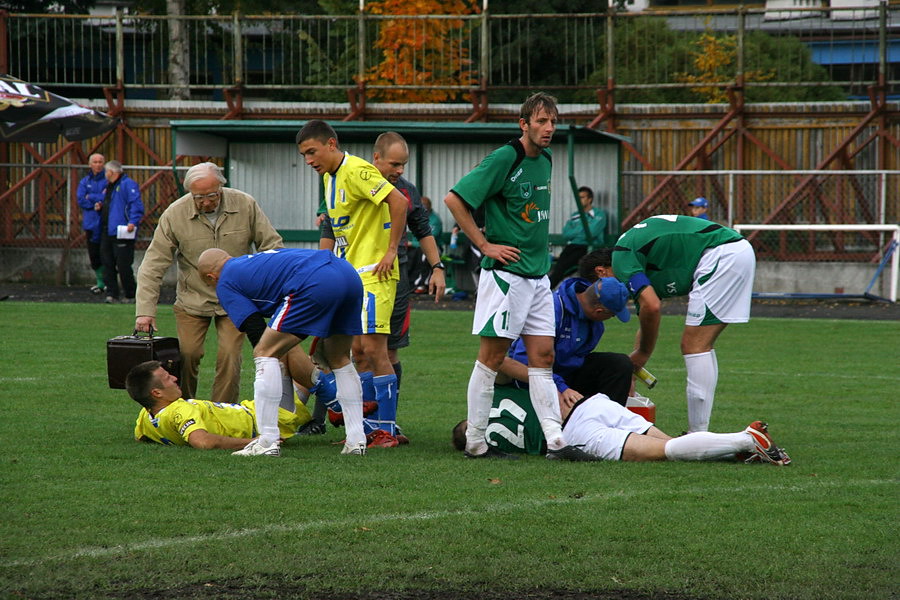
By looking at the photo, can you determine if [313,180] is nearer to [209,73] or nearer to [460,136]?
[460,136]

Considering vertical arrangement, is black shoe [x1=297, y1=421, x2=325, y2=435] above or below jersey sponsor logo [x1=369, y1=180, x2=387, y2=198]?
below

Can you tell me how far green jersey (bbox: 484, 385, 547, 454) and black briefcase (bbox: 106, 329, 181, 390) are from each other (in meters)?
2.21

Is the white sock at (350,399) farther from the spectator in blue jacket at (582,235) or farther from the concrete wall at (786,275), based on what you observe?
the concrete wall at (786,275)

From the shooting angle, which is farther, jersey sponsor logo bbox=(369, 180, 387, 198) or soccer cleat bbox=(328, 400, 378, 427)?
soccer cleat bbox=(328, 400, 378, 427)

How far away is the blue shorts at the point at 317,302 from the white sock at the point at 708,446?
2.02m

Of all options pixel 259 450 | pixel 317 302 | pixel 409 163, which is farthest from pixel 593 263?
pixel 409 163

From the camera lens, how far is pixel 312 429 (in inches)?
326

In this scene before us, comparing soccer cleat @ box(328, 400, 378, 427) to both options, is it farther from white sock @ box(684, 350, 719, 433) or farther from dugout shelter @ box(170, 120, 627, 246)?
dugout shelter @ box(170, 120, 627, 246)

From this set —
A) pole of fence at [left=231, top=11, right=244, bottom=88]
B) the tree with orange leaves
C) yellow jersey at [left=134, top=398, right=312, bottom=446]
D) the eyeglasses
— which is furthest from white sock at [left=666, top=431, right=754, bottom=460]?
pole of fence at [left=231, top=11, right=244, bottom=88]

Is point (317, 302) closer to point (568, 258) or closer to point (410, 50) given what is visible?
point (568, 258)


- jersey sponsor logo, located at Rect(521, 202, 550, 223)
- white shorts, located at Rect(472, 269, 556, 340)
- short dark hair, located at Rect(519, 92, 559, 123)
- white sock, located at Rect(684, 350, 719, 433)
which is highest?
short dark hair, located at Rect(519, 92, 559, 123)

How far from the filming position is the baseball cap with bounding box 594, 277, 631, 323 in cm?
718

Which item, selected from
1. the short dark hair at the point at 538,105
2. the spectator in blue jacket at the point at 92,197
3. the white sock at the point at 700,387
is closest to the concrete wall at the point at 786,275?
the spectator in blue jacket at the point at 92,197

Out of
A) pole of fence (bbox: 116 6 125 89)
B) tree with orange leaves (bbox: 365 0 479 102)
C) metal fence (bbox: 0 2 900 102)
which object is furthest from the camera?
tree with orange leaves (bbox: 365 0 479 102)
